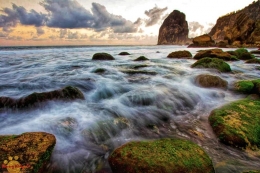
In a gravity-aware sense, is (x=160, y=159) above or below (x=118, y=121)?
above

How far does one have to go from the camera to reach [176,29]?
172 m

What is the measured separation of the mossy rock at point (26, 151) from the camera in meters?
2.21

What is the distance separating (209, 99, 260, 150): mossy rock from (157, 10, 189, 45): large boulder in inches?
7000

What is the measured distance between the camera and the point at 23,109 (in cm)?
459

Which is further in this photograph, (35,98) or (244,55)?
(244,55)

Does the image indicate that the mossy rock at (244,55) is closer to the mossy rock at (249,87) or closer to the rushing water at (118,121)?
the mossy rock at (249,87)

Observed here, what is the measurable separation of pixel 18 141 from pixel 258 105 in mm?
5319

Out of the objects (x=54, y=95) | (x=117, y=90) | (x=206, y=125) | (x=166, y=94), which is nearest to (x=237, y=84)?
(x=166, y=94)

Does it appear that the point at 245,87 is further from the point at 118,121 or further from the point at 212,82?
the point at 118,121

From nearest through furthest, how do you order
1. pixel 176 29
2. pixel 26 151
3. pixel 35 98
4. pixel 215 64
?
pixel 26 151 < pixel 35 98 < pixel 215 64 < pixel 176 29

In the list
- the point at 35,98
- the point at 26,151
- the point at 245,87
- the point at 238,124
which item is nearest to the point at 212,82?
the point at 245,87

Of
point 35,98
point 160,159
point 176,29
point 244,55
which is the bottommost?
point 160,159

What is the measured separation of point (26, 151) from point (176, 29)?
7331 inches

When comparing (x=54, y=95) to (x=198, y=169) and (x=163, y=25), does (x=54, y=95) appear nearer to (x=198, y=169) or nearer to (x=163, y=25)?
(x=198, y=169)
